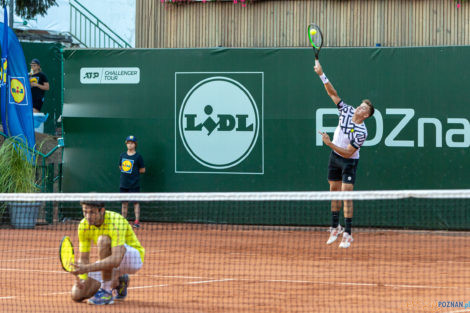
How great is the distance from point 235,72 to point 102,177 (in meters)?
2.68

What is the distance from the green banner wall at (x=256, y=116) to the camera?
12.2 meters

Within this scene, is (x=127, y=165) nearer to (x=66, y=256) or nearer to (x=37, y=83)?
(x=37, y=83)

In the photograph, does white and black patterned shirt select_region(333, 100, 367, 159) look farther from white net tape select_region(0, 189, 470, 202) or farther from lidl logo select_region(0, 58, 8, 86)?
lidl logo select_region(0, 58, 8, 86)

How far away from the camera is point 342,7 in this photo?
55.5ft

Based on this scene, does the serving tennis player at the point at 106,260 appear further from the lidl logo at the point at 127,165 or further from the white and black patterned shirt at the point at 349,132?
the lidl logo at the point at 127,165

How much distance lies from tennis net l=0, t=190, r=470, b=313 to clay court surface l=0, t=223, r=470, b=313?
13 millimetres

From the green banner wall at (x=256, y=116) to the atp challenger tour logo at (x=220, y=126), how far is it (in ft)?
0.05

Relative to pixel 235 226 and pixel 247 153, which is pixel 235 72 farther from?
pixel 235 226

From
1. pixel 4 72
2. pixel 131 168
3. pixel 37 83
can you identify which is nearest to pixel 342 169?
pixel 131 168

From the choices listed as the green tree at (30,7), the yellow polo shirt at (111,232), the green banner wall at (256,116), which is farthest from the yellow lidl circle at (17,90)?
the green tree at (30,7)

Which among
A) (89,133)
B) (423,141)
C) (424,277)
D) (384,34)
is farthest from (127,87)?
(424,277)

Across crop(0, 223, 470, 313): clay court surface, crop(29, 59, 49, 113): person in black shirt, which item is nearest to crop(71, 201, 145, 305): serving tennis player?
crop(0, 223, 470, 313): clay court surface

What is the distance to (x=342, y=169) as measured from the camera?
34.5 ft

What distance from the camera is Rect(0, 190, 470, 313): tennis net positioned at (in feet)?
21.8
